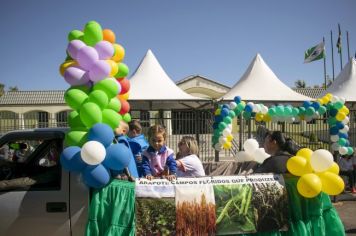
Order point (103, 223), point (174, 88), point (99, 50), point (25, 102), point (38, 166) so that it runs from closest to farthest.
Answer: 1. point (103, 223)
2. point (99, 50)
3. point (38, 166)
4. point (174, 88)
5. point (25, 102)

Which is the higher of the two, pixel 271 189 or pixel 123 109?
pixel 123 109

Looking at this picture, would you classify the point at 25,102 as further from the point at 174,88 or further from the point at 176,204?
the point at 176,204

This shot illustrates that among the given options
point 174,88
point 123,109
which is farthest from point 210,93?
point 123,109

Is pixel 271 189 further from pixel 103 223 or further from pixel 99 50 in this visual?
pixel 99 50

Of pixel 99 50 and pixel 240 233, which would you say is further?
pixel 99 50

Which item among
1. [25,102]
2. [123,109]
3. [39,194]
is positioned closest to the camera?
[39,194]

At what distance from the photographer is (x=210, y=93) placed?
95.7 feet

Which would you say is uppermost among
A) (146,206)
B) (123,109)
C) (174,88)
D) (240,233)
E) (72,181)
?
(174,88)

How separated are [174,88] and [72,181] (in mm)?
11708

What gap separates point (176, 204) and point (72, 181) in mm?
1030

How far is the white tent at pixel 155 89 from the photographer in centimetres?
1377

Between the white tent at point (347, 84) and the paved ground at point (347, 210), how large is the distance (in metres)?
7.15

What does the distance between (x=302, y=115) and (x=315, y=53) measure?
2029 cm

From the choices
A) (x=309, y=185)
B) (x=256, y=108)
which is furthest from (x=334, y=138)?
(x=309, y=185)
